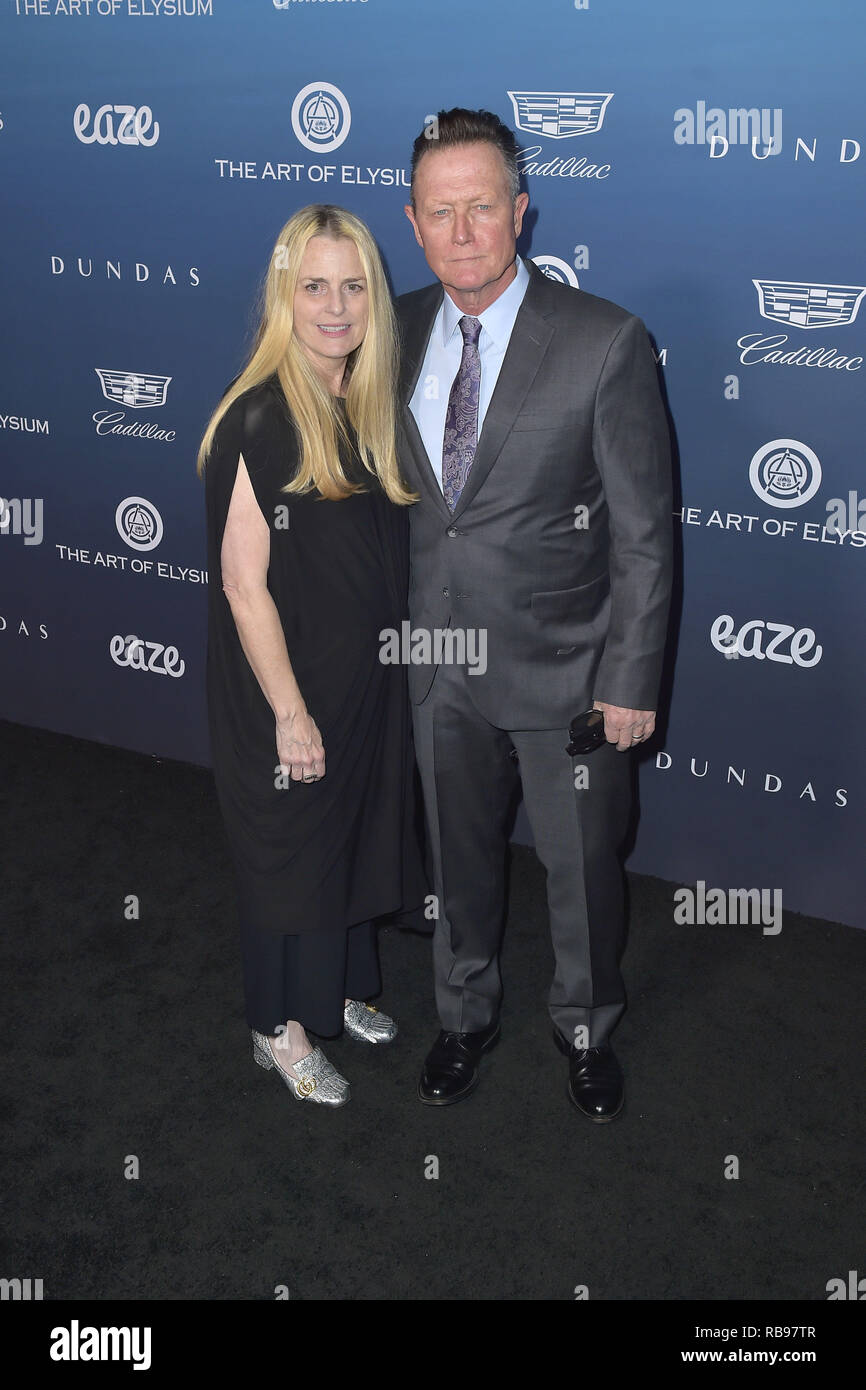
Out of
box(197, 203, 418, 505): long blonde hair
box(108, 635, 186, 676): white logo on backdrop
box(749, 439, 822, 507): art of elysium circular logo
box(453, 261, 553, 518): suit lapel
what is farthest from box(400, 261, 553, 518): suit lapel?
box(108, 635, 186, 676): white logo on backdrop

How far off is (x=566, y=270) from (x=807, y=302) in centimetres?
→ 55

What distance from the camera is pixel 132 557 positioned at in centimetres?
385

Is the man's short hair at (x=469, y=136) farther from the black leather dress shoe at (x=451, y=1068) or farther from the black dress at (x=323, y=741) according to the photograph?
the black leather dress shoe at (x=451, y=1068)

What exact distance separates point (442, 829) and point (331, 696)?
0.38 meters

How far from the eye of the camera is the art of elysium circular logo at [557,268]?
2871mm

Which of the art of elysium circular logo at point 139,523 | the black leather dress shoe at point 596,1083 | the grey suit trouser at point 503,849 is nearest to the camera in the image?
the grey suit trouser at point 503,849

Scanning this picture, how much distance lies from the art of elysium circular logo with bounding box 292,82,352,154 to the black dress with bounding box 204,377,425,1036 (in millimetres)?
1162

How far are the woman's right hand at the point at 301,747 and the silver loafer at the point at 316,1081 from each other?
2.16ft

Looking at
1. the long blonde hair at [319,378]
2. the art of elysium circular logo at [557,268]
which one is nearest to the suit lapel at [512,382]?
the long blonde hair at [319,378]

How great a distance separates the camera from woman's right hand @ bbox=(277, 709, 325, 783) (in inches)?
91.5

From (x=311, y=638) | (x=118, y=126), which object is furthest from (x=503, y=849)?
(x=118, y=126)

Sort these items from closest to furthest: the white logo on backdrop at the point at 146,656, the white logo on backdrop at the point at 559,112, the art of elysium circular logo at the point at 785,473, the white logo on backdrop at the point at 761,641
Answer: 1. the white logo on backdrop at the point at 559,112
2. the art of elysium circular logo at the point at 785,473
3. the white logo on backdrop at the point at 761,641
4. the white logo on backdrop at the point at 146,656

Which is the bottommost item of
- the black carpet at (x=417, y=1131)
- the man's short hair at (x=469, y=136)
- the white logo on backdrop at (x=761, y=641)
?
the black carpet at (x=417, y=1131)

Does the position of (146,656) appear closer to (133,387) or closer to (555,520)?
(133,387)
